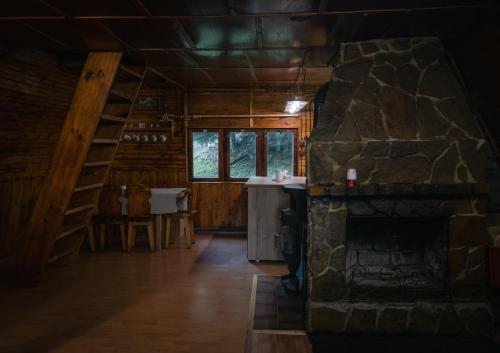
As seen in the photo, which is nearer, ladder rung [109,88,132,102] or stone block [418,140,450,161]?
stone block [418,140,450,161]

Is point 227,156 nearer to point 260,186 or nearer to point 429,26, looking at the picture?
point 260,186

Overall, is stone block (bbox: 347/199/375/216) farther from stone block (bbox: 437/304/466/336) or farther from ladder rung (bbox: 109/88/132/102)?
ladder rung (bbox: 109/88/132/102)

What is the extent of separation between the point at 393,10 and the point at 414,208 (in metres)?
1.59

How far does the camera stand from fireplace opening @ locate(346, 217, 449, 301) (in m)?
3.20

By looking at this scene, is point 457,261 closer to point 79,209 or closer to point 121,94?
point 121,94

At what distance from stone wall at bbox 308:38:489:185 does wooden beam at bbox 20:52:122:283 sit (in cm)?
231

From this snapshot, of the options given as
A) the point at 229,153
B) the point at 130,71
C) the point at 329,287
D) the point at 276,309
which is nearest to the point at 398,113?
the point at 329,287

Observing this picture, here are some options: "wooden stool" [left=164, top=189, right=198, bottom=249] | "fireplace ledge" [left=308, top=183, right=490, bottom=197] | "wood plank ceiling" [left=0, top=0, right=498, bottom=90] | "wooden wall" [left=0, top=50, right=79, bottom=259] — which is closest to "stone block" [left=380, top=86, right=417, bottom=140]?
"fireplace ledge" [left=308, top=183, right=490, bottom=197]

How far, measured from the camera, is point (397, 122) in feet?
10.6

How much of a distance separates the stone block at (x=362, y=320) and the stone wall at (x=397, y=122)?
43.5 inches

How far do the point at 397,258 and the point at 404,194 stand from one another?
783mm

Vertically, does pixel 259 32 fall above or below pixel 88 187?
above

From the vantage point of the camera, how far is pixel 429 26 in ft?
10.2

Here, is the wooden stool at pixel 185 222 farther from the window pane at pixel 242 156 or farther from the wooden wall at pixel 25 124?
the wooden wall at pixel 25 124
